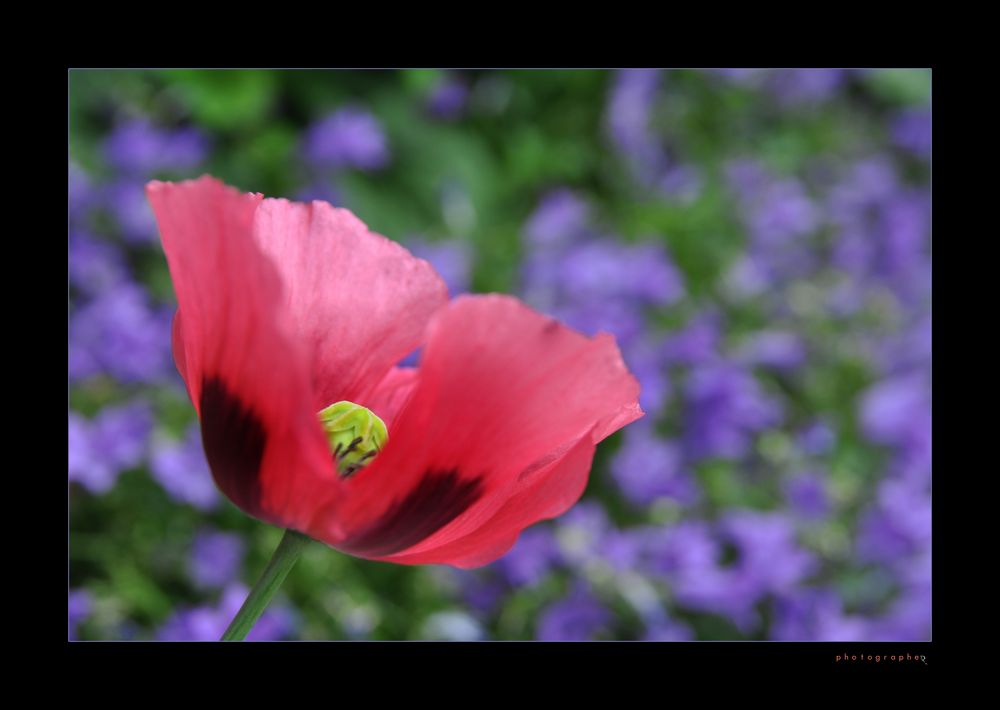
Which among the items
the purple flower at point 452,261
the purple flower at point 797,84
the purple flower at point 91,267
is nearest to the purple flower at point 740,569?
the purple flower at point 452,261

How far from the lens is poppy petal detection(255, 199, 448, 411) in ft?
1.36

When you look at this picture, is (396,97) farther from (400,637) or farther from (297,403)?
(297,403)

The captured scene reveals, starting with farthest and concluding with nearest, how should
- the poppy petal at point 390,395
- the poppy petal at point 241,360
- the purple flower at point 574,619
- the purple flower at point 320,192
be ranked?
1. the purple flower at point 320,192
2. the purple flower at point 574,619
3. the poppy petal at point 390,395
4. the poppy petal at point 241,360

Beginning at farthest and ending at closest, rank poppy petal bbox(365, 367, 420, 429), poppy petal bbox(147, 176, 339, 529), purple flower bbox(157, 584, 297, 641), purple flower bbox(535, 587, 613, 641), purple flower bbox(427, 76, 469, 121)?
purple flower bbox(427, 76, 469, 121), purple flower bbox(535, 587, 613, 641), purple flower bbox(157, 584, 297, 641), poppy petal bbox(365, 367, 420, 429), poppy petal bbox(147, 176, 339, 529)

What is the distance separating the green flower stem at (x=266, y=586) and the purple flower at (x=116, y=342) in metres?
0.77

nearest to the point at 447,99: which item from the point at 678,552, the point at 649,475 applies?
the point at 649,475

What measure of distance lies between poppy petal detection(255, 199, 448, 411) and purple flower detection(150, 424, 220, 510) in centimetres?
63

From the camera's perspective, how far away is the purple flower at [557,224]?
4.74ft

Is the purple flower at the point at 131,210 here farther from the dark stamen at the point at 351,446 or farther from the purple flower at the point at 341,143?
the dark stamen at the point at 351,446

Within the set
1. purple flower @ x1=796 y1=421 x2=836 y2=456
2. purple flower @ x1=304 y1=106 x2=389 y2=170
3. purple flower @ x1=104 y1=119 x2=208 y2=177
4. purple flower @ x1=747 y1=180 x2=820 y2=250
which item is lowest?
purple flower @ x1=796 y1=421 x2=836 y2=456

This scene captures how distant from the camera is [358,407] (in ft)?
1.29

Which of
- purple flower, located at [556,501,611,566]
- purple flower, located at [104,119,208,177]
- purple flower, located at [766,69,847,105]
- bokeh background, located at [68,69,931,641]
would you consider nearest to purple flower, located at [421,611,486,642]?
bokeh background, located at [68,69,931,641]

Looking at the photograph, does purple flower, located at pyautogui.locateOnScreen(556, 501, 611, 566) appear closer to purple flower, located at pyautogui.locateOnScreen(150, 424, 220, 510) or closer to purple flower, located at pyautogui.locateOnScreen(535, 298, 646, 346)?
purple flower, located at pyautogui.locateOnScreen(535, 298, 646, 346)
